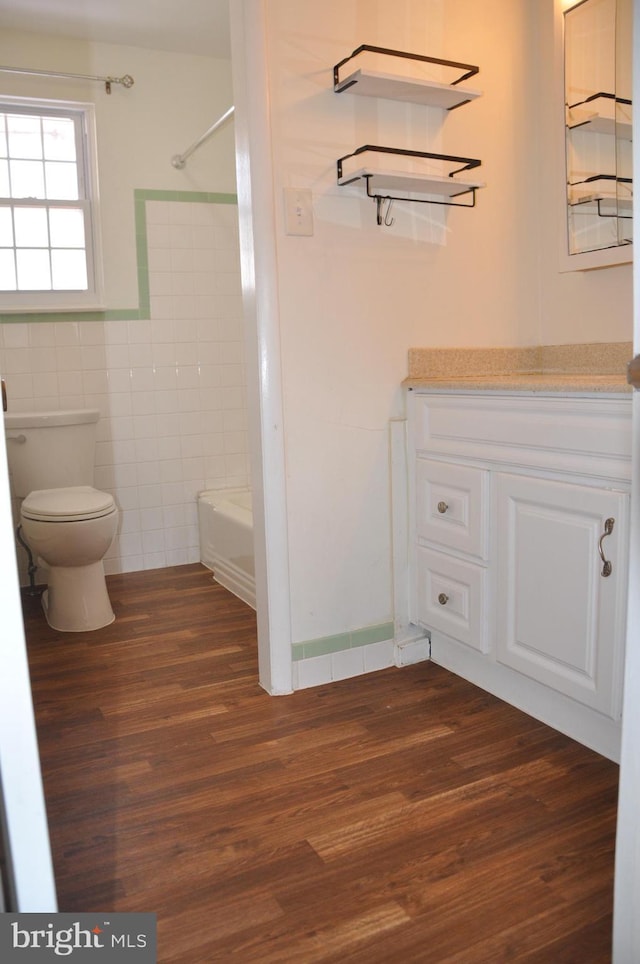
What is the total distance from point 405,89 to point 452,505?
118cm

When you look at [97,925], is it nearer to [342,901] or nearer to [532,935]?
[342,901]

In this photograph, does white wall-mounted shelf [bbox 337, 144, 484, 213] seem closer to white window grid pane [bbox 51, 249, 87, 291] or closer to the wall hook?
the wall hook

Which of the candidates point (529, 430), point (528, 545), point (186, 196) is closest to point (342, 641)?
point (528, 545)

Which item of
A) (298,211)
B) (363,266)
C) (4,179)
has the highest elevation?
(4,179)

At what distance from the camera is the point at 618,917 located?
3.42 feet

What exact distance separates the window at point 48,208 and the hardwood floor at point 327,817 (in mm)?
1867

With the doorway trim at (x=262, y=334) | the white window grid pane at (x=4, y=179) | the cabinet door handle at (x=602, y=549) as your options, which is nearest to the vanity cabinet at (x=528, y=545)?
the cabinet door handle at (x=602, y=549)

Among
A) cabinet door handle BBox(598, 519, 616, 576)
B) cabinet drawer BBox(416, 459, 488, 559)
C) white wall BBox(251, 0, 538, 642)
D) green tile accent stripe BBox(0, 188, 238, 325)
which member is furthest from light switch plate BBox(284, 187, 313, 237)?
green tile accent stripe BBox(0, 188, 238, 325)

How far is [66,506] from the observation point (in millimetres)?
2848

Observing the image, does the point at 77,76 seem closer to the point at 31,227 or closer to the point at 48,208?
the point at 48,208

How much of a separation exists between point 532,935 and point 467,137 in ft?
Result: 7.05

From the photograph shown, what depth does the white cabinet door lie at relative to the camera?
5.51 feet

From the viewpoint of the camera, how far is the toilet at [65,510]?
281cm

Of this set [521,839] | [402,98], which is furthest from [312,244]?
[521,839]
